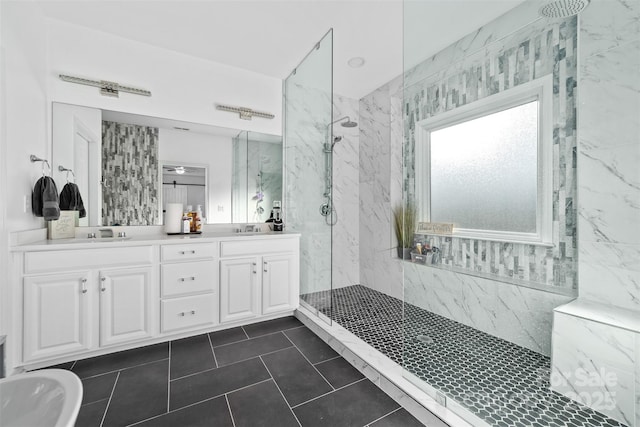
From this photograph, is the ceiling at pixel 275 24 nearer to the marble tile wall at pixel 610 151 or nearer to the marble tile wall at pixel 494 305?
the marble tile wall at pixel 610 151

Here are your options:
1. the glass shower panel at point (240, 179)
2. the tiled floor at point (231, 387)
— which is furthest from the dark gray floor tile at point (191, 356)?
the glass shower panel at point (240, 179)

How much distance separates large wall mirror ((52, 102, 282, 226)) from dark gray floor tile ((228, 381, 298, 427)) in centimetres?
170

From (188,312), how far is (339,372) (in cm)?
131

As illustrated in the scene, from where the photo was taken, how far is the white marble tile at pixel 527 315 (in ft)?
5.01

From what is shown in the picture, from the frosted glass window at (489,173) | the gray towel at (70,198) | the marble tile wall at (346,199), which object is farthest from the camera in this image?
the marble tile wall at (346,199)

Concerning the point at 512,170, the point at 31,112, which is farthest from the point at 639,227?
the point at 31,112

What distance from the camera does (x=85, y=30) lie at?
2.35m

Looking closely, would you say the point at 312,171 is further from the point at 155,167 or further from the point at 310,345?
the point at 310,345

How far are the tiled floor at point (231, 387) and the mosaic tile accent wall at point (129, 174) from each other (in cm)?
113

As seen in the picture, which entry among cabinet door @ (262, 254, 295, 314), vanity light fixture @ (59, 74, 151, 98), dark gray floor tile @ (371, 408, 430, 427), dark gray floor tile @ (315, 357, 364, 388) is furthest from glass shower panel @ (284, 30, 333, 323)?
vanity light fixture @ (59, 74, 151, 98)

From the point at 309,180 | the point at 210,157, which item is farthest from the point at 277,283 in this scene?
the point at 210,157

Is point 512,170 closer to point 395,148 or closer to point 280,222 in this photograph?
point 395,148

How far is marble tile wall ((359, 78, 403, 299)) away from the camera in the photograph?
3238mm

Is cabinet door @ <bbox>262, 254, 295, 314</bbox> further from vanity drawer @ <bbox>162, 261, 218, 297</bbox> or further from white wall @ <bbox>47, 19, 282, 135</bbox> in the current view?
white wall @ <bbox>47, 19, 282, 135</bbox>
